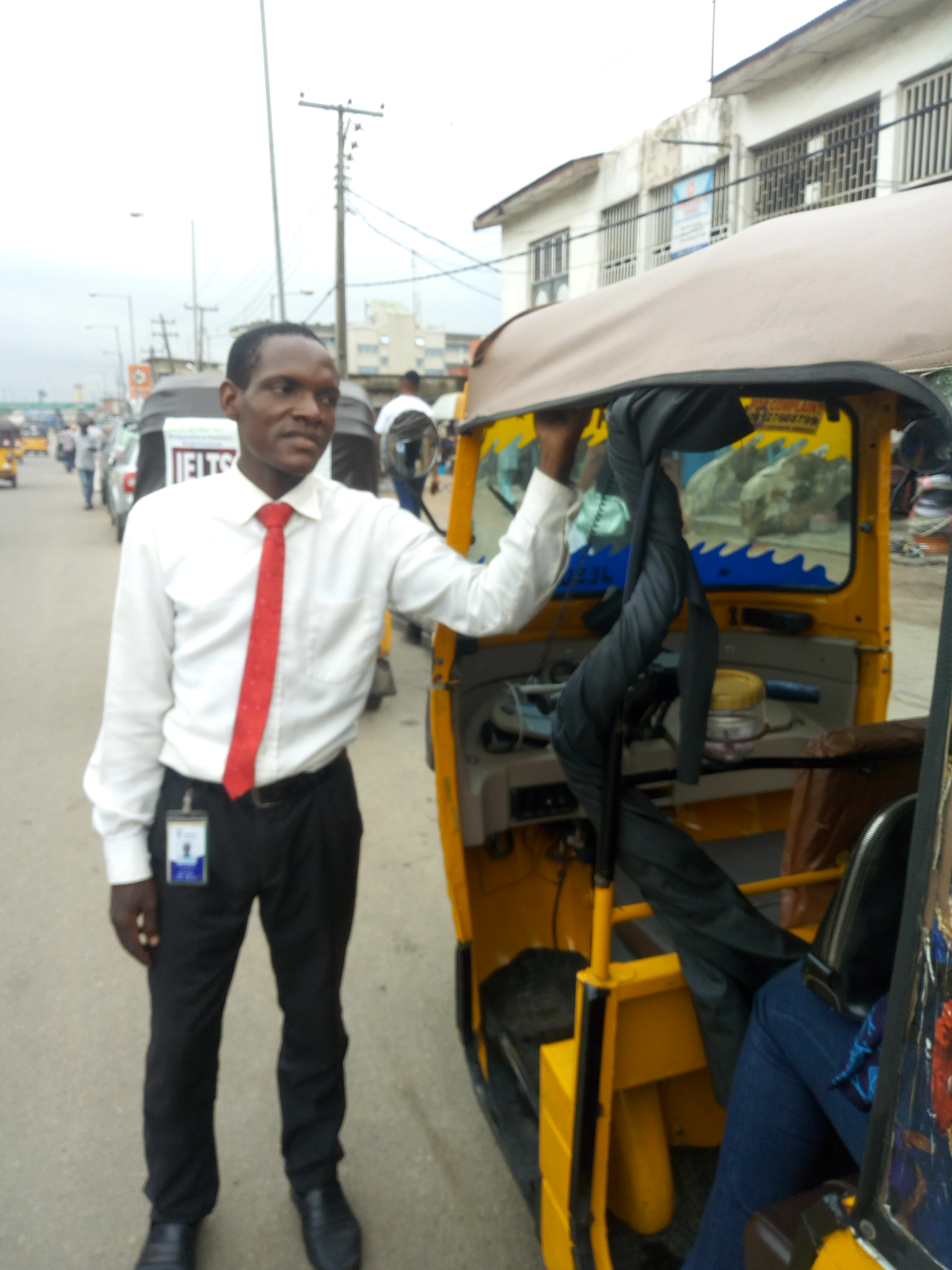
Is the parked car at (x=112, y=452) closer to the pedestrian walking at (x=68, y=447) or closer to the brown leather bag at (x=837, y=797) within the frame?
the pedestrian walking at (x=68, y=447)

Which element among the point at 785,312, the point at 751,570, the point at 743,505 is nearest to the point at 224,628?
the point at 785,312

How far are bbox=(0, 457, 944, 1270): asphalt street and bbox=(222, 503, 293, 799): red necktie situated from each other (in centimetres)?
126

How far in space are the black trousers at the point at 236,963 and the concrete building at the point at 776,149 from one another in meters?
6.95

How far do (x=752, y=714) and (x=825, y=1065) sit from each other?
1.17 meters

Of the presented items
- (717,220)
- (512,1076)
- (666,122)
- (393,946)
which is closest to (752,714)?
(512,1076)

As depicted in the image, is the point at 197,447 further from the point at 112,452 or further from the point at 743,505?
the point at 112,452

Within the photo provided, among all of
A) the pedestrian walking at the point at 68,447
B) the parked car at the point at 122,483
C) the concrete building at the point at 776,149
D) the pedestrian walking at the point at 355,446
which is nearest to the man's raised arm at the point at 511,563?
the pedestrian walking at the point at 355,446

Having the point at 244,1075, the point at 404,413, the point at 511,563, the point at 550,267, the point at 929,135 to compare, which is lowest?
the point at 244,1075

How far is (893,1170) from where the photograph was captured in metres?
1.03

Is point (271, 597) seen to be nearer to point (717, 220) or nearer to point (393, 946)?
point (393, 946)

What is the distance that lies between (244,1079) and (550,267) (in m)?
19.9

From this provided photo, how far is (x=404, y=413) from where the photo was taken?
226 cm

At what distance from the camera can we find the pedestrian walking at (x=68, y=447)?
2923 cm

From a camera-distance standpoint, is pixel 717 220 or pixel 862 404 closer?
pixel 862 404
